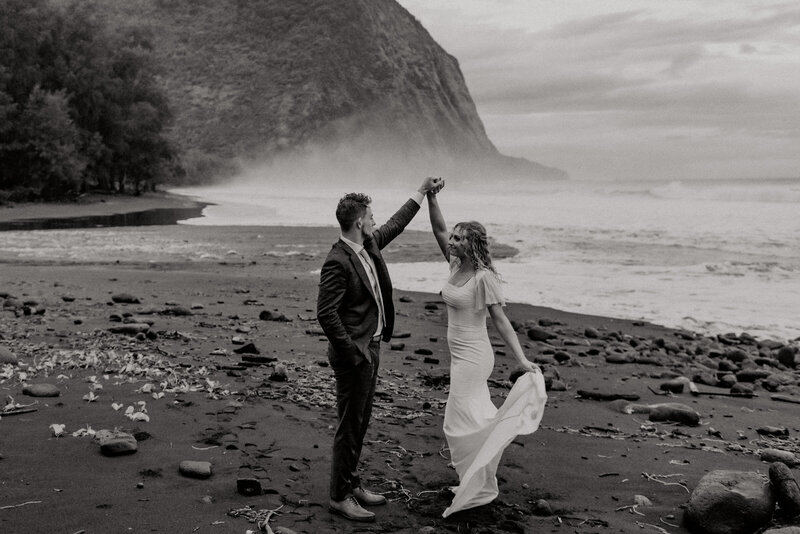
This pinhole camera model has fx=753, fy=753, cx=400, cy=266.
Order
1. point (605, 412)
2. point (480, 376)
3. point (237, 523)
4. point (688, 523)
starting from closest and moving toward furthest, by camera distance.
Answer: point (237, 523) → point (688, 523) → point (480, 376) → point (605, 412)

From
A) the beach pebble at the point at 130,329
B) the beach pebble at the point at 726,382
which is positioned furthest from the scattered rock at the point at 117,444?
the beach pebble at the point at 726,382

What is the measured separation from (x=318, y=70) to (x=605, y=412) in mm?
141585

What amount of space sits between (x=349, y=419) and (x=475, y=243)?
1.36 meters

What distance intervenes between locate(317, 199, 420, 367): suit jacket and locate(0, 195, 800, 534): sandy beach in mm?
1036

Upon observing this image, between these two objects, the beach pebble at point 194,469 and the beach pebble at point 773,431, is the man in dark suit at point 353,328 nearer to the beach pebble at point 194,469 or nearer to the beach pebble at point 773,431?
the beach pebble at point 194,469

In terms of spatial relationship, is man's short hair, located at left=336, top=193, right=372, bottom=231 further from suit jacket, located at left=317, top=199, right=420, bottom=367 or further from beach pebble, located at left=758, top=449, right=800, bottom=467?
beach pebble, located at left=758, top=449, right=800, bottom=467

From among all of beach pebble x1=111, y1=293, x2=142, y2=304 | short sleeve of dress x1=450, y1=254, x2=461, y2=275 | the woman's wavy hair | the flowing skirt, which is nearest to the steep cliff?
beach pebble x1=111, y1=293, x2=142, y2=304

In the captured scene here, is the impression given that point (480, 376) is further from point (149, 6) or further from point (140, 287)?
point (149, 6)

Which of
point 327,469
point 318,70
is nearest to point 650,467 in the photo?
point 327,469

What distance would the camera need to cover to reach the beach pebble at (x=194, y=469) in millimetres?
4871

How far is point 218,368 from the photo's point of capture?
25.0 feet

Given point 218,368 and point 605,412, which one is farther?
point 218,368

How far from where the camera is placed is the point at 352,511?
446cm

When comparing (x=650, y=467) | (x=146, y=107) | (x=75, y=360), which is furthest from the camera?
(x=146, y=107)
